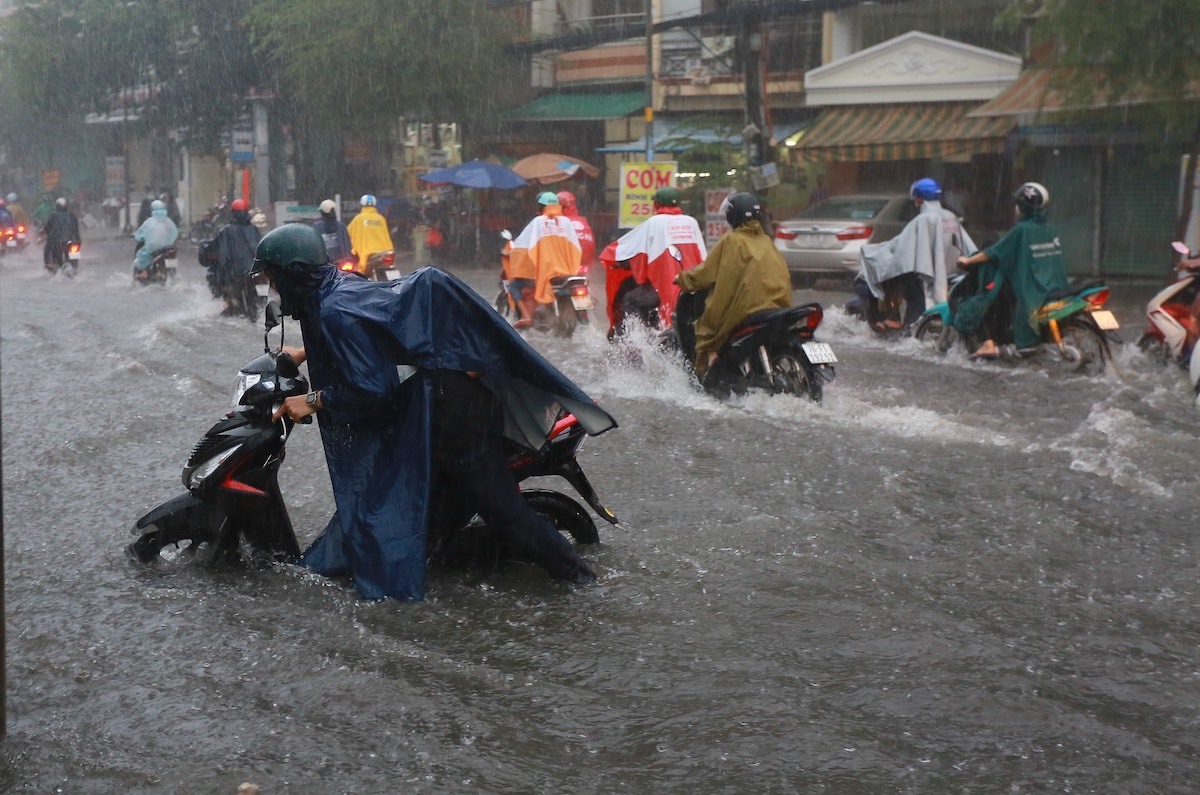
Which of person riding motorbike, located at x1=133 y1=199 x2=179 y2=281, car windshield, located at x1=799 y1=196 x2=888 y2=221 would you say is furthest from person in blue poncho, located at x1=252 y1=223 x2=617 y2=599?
person riding motorbike, located at x1=133 y1=199 x2=179 y2=281

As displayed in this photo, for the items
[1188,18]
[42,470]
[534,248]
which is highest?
[1188,18]

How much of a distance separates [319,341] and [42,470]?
3887 mm

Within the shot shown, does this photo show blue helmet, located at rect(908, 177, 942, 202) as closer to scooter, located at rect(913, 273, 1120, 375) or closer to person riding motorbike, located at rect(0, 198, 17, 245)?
scooter, located at rect(913, 273, 1120, 375)

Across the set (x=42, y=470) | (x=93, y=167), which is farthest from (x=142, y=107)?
(x=42, y=470)

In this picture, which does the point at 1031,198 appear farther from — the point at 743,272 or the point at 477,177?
the point at 477,177

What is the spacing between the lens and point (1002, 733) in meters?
3.89

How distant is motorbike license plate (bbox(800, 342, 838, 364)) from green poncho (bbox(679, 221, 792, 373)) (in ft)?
1.04

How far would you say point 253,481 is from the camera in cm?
500

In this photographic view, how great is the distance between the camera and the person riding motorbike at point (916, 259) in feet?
41.9

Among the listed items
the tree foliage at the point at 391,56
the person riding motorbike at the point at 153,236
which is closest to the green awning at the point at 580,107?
the tree foliage at the point at 391,56

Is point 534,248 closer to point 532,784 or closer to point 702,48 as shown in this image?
point 532,784

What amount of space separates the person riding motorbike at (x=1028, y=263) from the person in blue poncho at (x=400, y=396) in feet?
23.0

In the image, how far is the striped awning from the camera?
22.6 meters

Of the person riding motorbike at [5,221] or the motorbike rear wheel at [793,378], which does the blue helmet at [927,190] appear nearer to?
the motorbike rear wheel at [793,378]
